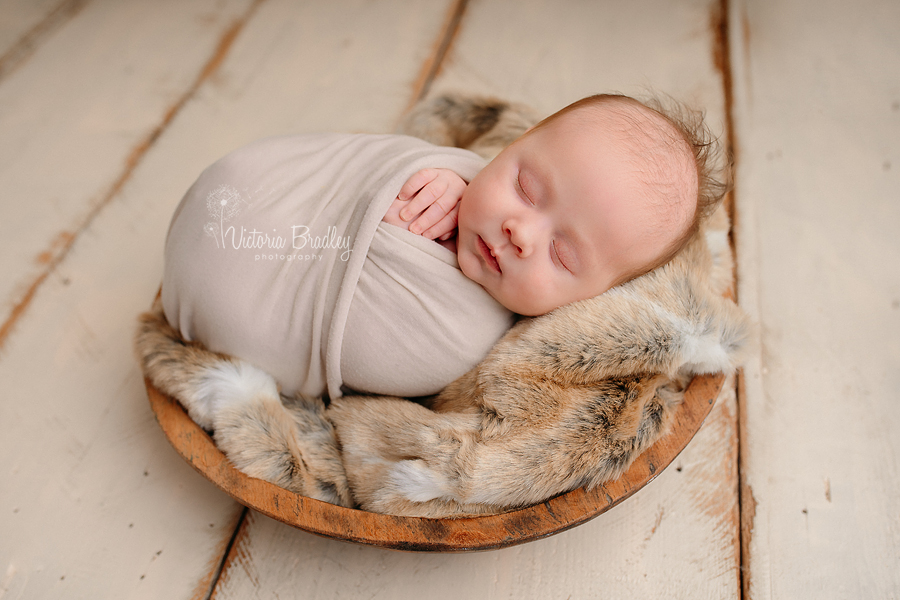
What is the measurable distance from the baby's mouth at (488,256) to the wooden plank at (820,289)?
63 cm

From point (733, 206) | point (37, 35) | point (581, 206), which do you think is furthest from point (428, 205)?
point (37, 35)

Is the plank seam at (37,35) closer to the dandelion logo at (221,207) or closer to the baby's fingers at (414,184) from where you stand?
the dandelion logo at (221,207)

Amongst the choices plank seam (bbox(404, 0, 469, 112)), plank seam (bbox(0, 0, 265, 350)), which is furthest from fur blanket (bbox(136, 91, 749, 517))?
plank seam (bbox(404, 0, 469, 112))

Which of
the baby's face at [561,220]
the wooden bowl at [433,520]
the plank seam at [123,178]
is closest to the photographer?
the wooden bowl at [433,520]

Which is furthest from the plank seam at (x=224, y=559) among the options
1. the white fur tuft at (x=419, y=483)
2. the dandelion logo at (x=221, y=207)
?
the dandelion logo at (x=221, y=207)

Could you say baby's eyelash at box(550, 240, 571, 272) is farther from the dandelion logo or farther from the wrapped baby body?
the dandelion logo

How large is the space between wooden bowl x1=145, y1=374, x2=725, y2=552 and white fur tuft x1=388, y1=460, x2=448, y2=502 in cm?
5

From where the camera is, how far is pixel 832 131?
5.43ft

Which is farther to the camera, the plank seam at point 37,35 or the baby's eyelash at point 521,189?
the plank seam at point 37,35

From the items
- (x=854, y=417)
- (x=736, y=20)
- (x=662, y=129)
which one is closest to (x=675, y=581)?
(x=854, y=417)

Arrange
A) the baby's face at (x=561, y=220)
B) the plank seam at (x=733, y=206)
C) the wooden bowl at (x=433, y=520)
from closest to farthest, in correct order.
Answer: the wooden bowl at (x=433, y=520), the baby's face at (x=561, y=220), the plank seam at (x=733, y=206)

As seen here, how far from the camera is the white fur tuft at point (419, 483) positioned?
0.86 metres

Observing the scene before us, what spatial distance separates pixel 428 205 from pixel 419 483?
17.6 inches

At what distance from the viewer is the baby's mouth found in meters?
0.97
